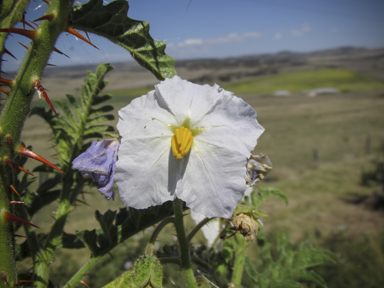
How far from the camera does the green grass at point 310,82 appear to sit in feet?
147

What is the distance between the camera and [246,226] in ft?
2.76

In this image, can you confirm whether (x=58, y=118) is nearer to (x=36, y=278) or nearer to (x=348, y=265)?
(x=36, y=278)

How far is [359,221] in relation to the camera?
869cm

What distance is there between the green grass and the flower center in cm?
4263

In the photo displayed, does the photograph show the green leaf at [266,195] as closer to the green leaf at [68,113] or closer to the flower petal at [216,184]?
the flower petal at [216,184]

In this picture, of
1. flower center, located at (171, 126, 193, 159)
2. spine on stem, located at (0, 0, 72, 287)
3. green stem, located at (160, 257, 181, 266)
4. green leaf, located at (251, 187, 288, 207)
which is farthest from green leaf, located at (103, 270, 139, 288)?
green leaf, located at (251, 187, 288, 207)

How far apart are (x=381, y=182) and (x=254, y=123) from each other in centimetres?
1237

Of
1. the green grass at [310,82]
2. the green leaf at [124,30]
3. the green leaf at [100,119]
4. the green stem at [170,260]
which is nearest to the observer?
the green leaf at [124,30]

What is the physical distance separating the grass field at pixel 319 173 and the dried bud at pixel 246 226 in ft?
1.89

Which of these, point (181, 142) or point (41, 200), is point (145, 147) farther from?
point (41, 200)

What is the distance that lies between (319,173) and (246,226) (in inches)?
538

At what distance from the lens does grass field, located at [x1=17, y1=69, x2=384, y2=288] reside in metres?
4.85

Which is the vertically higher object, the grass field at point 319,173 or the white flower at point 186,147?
the white flower at point 186,147

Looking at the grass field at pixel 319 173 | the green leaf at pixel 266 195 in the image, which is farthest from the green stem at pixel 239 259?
the grass field at pixel 319 173
